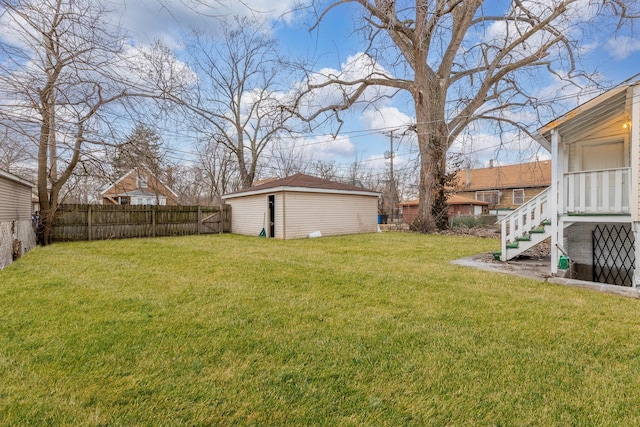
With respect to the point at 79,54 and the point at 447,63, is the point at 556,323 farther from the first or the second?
the point at 447,63

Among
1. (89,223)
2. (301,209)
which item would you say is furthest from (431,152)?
(89,223)

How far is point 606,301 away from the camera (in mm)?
3760

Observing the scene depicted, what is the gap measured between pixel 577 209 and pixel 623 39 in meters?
8.34

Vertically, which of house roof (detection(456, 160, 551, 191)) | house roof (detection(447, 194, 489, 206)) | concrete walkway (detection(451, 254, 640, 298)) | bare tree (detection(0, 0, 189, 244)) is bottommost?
concrete walkway (detection(451, 254, 640, 298))

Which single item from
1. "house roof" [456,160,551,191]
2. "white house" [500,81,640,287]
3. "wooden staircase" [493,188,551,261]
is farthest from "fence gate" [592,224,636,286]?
"house roof" [456,160,551,191]

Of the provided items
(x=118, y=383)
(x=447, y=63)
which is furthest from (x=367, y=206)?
(x=118, y=383)

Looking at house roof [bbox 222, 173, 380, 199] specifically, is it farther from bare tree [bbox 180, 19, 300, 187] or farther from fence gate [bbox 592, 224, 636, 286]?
fence gate [bbox 592, 224, 636, 286]

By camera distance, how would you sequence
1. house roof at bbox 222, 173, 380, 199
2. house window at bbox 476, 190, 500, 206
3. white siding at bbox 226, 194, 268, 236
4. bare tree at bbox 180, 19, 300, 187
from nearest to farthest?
house roof at bbox 222, 173, 380, 199 → white siding at bbox 226, 194, 268, 236 → bare tree at bbox 180, 19, 300, 187 → house window at bbox 476, 190, 500, 206

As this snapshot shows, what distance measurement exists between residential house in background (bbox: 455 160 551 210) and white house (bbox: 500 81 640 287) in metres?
18.2

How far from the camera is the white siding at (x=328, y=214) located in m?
11.9

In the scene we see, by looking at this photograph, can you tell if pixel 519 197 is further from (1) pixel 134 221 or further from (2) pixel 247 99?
(1) pixel 134 221

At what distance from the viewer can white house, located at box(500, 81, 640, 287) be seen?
4680 millimetres

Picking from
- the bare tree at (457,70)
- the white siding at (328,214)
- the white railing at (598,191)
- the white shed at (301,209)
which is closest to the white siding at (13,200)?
the white shed at (301,209)

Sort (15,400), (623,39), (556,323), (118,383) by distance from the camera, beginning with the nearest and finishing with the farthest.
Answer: (15,400), (118,383), (556,323), (623,39)
